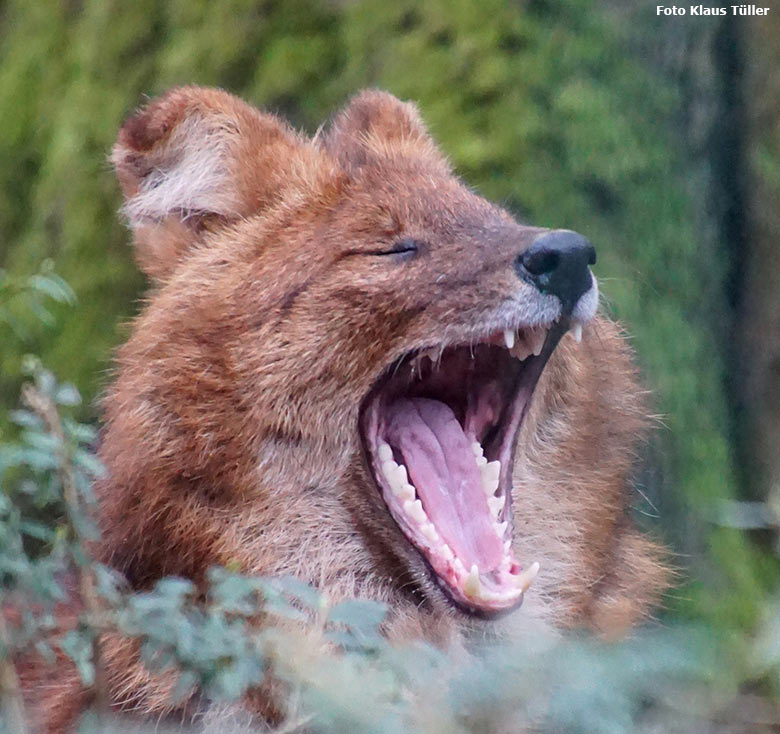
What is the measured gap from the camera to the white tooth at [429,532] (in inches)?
149

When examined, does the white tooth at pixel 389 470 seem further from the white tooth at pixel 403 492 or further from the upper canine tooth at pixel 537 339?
the upper canine tooth at pixel 537 339

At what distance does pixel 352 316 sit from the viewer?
3773 mm

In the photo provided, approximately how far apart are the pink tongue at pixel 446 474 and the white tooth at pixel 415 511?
0.12ft

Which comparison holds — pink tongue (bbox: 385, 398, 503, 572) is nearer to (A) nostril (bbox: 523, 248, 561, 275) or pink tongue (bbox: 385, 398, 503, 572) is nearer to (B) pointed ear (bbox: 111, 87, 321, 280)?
(A) nostril (bbox: 523, 248, 561, 275)

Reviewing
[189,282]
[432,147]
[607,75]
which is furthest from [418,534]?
[607,75]

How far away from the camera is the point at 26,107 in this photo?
245 inches

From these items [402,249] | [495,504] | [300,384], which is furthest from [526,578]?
[402,249]

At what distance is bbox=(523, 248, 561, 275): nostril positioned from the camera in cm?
370

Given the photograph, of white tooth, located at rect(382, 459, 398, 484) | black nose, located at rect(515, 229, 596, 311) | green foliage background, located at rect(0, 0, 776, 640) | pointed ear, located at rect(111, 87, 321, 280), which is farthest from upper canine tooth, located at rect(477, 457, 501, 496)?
pointed ear, located at rect(111, 87, 321, 280)

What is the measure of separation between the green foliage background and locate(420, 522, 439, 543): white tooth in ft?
3.44

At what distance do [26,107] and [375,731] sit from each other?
15.9ft

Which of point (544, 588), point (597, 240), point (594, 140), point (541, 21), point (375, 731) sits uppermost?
point (541, 21)

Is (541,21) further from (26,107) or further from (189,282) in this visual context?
(26,107)

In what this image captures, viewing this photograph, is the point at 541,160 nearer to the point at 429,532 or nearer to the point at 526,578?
the point at 429,532
